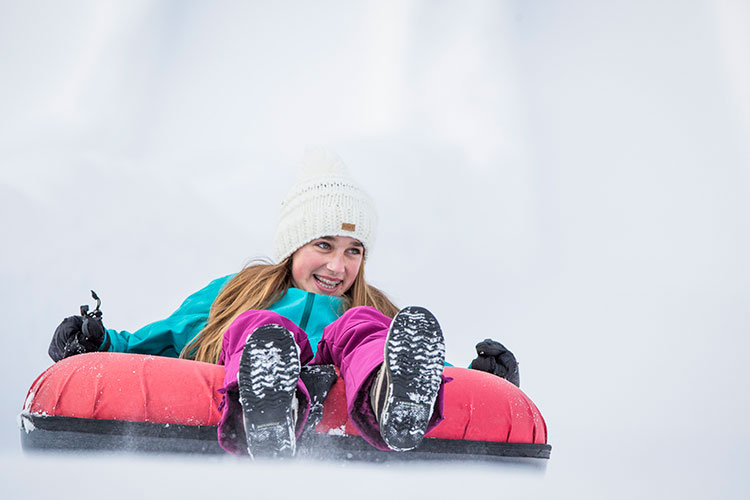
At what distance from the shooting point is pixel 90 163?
3.14 meters

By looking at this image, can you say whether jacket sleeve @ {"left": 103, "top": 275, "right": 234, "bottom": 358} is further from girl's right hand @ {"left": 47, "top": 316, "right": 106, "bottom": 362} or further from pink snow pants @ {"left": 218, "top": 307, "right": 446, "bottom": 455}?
pink snow pants @ {"left": 218, "top": 307, "right": 446, "bottom": 455}

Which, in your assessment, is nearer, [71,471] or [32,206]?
[71,471]

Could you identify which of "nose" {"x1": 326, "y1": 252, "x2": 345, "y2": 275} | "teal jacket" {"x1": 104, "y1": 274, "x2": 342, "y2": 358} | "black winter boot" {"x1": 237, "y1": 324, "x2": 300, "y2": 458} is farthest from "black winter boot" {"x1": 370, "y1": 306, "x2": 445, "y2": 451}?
"nose" {"x1": 326, "y1": 252, "x2": 345, "y2": 275}

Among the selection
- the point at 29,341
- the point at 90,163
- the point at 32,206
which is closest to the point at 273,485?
the point at 29,341

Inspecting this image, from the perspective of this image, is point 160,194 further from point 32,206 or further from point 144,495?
point 144,495

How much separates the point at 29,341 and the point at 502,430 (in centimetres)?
171

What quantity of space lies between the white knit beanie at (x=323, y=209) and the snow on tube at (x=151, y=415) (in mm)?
814

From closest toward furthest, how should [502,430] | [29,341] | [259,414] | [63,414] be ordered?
[259,414], [63,414], [502,430], [29,341]

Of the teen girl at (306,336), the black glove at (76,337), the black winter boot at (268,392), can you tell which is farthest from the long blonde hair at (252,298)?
the black winter boot at (268,392)

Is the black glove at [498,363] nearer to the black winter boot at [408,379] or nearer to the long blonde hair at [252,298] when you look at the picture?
the long blonde hair at [252,298]

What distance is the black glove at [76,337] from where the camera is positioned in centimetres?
159

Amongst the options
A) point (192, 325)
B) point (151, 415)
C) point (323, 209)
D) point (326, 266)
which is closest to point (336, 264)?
point (326, 266)

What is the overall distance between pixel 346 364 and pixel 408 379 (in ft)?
0.80

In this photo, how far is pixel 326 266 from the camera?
6.72 feet
